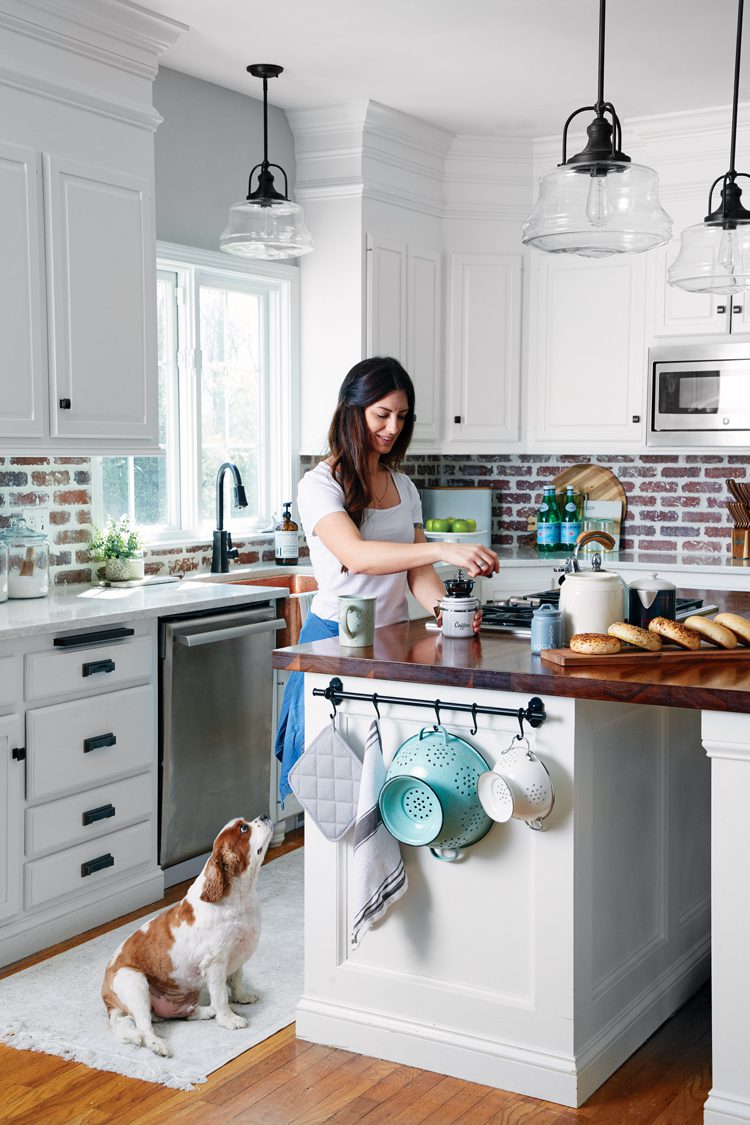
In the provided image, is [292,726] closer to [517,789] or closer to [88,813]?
[517,789]

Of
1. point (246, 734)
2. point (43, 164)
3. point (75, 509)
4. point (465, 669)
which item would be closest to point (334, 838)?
point (465, 669)

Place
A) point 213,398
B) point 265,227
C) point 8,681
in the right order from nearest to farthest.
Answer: point 8,681, point 265,227, point 213,398

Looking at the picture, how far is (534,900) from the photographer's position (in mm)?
2576

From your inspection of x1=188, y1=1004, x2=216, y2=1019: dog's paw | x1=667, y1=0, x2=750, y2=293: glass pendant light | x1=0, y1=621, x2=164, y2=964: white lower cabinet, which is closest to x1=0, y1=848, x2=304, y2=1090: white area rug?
x1=188, y1=1004, x2=216, y2=1019: dog's paw

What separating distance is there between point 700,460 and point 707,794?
8.65 feet

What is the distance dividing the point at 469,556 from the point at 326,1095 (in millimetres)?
1215

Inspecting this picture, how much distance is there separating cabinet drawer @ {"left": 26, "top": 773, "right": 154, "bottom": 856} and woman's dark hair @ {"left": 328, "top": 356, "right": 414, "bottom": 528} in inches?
47.7

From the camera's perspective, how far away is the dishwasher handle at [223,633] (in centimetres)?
381

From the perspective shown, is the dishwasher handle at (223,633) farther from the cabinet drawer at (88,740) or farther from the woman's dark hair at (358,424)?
the woman's dark hair at (358,424)

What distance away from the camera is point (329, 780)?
9.05ft

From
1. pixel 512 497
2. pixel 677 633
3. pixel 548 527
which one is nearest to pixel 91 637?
pixel 677 633

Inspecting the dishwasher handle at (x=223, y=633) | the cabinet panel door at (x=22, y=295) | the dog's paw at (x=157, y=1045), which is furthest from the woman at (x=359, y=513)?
the cabinet panel door at (x=22, y=295)

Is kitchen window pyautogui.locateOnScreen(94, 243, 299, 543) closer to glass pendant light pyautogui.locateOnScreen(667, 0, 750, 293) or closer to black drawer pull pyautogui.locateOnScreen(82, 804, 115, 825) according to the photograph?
black drawer pull pyautogui.locateOnScreen(82, 804, 115, 825)

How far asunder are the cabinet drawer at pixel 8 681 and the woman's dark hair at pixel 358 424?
3.33 feet
